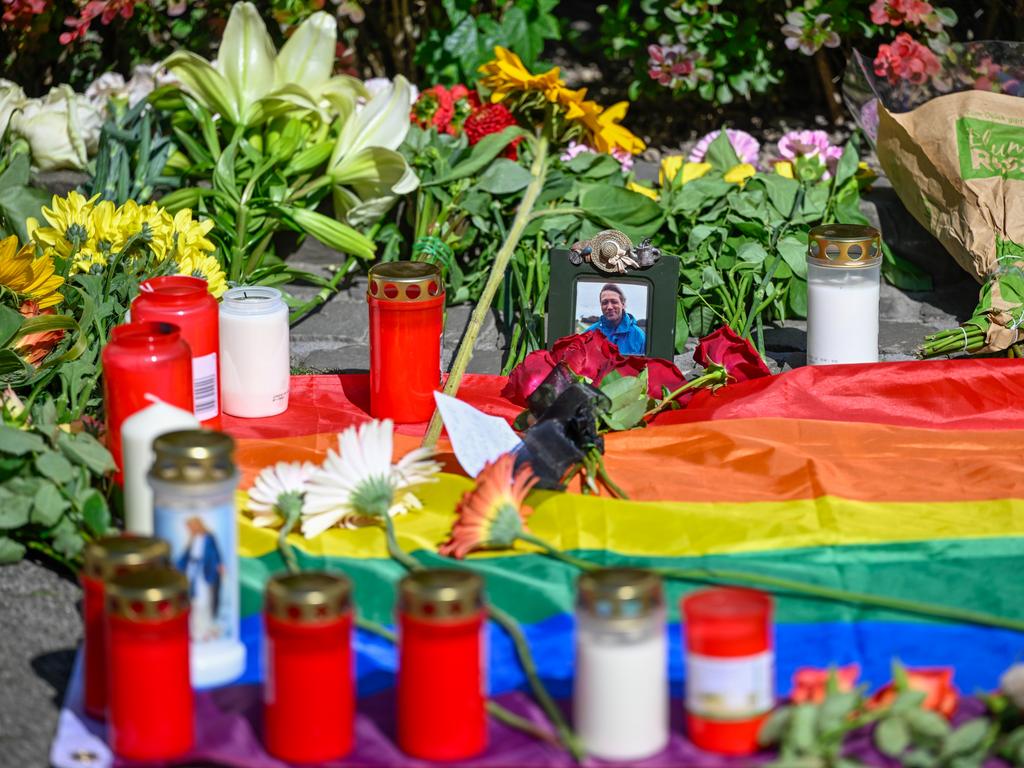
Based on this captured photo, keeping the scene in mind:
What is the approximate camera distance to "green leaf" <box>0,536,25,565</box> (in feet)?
7.16

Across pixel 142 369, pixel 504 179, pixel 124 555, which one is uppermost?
pixel 504 179

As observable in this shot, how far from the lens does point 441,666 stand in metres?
1.64

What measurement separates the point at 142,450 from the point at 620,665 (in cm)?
72

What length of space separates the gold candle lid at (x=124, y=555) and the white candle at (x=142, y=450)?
0.66 ft

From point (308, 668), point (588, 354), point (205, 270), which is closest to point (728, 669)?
point (308, 668)

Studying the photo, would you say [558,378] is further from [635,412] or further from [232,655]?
[232,655]

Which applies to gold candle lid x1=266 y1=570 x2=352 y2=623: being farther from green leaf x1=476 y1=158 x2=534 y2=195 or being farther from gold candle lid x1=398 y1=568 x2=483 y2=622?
green leaf x1=476 y1=158 x2=534 y2=195

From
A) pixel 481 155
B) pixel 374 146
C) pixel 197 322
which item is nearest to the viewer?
pixel 197 322

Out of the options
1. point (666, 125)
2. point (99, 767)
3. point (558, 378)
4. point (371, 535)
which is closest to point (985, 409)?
point (558, 378)

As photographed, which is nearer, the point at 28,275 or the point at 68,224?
the point at 28,275

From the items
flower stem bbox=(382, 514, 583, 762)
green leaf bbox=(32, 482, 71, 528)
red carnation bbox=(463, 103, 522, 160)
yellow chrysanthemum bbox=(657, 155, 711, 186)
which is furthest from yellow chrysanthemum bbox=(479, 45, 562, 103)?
green leaf bbox=(32, 482, 71, 528)

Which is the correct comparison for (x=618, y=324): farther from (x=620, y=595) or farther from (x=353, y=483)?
(x=620, y=595)

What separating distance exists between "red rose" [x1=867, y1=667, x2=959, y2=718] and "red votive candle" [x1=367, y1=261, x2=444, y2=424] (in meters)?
1.17

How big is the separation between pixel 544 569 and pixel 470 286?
1.46 meters
